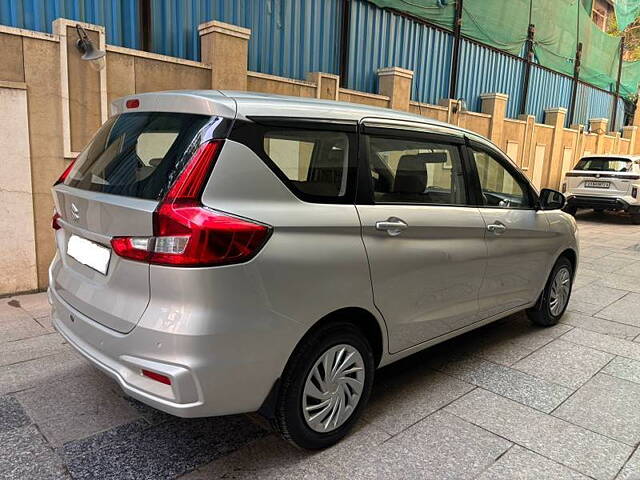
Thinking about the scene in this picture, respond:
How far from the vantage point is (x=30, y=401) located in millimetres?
3156

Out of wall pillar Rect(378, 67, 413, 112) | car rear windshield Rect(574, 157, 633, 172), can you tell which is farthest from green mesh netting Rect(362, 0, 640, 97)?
car rear windshield Rect(574, 157, 633, 172)

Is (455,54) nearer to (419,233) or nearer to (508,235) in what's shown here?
(508,235)

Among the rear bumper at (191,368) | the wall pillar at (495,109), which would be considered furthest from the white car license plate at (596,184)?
the rear bumper at (191,368)

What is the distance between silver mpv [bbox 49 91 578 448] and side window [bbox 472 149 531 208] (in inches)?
20.4

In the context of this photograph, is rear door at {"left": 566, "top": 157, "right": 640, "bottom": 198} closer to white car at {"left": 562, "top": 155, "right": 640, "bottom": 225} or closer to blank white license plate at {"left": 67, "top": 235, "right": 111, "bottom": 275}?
white car at {"left": 562, "top": 155, "right": 640, "bottom": 225}

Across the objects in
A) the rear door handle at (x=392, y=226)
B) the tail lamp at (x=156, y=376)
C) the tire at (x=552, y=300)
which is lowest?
the tire at (x=552, y=300)

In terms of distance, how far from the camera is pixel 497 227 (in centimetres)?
376

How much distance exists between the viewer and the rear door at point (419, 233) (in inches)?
113

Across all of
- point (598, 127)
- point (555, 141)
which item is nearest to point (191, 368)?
point (555, 141)

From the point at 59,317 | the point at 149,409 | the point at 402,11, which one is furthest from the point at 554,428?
the point at 402,11

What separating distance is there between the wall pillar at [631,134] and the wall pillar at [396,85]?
15192mm

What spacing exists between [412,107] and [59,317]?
8.07m

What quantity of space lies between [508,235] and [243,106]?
7.83 ft

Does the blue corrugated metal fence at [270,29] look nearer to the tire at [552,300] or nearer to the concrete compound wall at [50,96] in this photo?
the concrete compound wall at [50,96]
